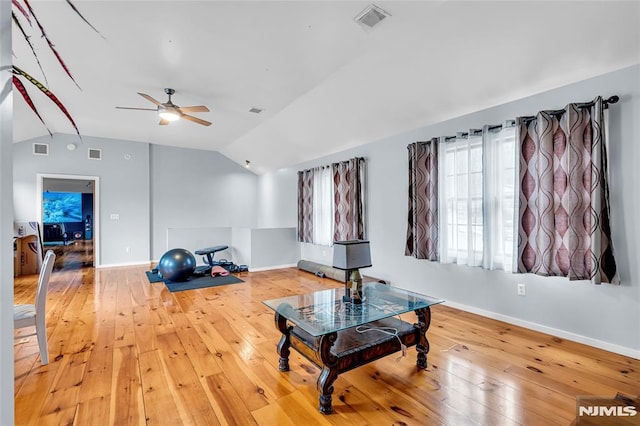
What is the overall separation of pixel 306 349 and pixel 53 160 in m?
7.27

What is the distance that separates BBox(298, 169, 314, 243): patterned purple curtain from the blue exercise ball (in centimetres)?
242

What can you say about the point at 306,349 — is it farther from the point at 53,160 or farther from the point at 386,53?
the point at 53,160

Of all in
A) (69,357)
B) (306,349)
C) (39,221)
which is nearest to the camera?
(306,349)

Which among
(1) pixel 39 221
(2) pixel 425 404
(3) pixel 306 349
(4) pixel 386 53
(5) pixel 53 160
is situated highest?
(4) pixel 386 53

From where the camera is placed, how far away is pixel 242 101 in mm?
4703

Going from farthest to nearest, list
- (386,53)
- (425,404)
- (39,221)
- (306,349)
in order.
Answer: (39,221)
(386,53)
(306,349)
(425,404)

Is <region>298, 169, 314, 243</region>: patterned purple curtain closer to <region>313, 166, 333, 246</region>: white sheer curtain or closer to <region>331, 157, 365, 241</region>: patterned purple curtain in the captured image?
<region>313, 166, 333, 246</region>: white sheer curtain

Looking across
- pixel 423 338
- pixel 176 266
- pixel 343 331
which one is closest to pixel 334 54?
pixel 343 331

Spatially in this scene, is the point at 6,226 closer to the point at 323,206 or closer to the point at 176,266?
the point at 176,266

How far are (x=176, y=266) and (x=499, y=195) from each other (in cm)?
494

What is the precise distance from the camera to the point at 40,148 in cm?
626

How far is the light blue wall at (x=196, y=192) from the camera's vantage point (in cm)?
756

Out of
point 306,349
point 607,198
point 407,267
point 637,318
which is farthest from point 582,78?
point 306,349

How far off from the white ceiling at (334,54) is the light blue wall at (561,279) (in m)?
0.16
